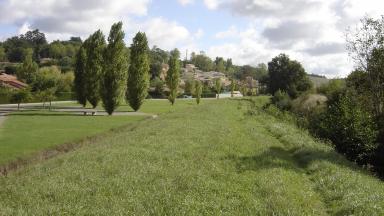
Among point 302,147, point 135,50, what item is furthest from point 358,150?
point 135,50

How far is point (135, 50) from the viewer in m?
70.5

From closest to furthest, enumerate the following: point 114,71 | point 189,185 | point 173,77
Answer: point 189,185 → point 114,71 → point 173,77

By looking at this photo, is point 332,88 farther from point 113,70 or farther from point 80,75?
point 80,75

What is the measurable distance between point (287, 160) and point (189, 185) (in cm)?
946

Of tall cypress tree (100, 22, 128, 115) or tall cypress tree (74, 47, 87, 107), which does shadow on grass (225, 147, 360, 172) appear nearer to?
tall cypress tree (100, 22, 128, 115)

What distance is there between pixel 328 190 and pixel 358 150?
1407cm

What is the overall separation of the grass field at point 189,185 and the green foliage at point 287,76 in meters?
69.0

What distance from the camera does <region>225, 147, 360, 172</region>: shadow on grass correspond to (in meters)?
19.6

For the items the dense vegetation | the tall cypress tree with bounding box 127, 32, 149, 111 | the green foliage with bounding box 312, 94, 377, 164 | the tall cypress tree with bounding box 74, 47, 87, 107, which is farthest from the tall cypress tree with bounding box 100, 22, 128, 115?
the green foliage with bounding box 312, 94, 377, 164

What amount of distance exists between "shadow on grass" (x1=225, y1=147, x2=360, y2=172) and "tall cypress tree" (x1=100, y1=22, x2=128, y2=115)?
39005mm

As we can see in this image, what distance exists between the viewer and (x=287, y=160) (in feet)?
73.8

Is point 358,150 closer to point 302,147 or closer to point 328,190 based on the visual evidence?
point 302,147

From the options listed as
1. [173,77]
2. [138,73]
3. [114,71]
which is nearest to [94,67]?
[138,73]

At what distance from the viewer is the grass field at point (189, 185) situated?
39.9ft
